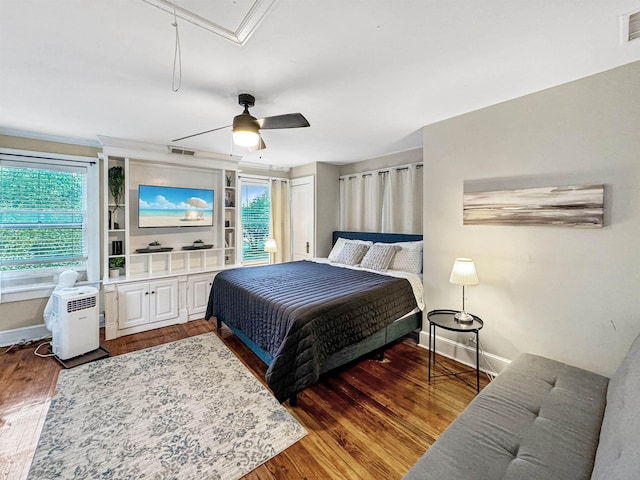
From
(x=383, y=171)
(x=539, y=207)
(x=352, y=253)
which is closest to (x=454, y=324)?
(x=539, y=207)

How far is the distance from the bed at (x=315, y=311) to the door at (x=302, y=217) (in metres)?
1.29

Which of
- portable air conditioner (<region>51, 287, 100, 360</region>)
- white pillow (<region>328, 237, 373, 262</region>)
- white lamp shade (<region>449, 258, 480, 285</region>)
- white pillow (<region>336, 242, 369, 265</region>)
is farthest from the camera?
white pillow (<region>328, 237, 373, 262</region>)

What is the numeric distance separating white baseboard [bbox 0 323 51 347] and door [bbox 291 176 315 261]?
380cm

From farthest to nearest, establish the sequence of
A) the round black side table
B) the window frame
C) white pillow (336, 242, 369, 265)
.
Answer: the window frame < white pillow (336, 242, 369, 265) < the round black side table

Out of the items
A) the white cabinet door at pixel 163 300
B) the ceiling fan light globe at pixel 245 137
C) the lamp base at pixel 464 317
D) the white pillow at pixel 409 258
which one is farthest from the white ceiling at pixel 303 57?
the white cabinet door at pixel 163 300

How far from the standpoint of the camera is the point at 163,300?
3.84m

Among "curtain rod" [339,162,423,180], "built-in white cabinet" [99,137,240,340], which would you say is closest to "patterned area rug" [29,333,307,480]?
"built-in white cabinet" [99,137,240,340]

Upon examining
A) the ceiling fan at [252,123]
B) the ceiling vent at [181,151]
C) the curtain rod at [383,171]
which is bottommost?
the ceiling fan at [252,123]

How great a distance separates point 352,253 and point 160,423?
10.1 ft

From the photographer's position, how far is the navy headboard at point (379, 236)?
407cm

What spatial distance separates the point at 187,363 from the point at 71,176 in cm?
302

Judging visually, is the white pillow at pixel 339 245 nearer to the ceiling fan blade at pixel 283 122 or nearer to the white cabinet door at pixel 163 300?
the white cabinet door at pixel 163 300

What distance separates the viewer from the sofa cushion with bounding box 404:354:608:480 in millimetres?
1142

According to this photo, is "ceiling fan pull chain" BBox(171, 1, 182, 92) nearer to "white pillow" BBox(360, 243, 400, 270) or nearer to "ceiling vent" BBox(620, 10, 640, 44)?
"ceiling vent" BBox(620, 10, 640, 44)
